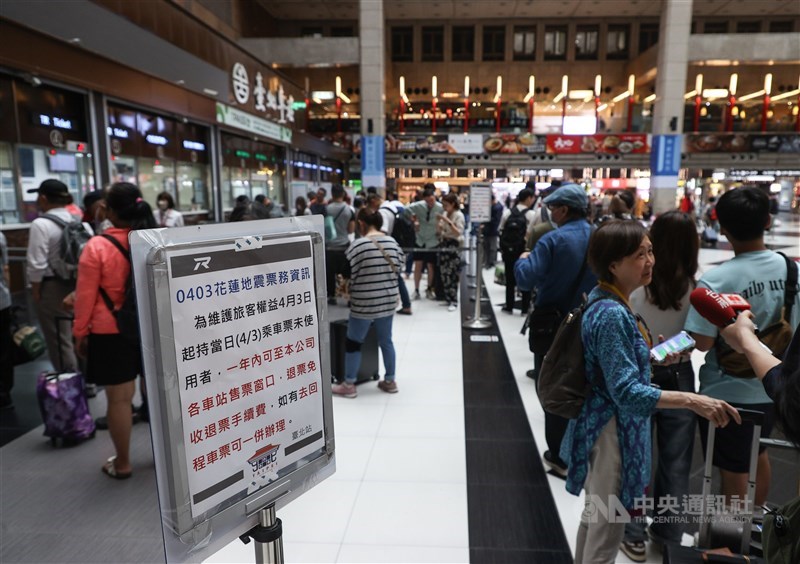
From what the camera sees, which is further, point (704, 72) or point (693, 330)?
point (704, 72)

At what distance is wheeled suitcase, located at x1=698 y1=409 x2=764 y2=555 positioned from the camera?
1.70 metres

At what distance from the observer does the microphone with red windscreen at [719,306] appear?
1527 millimetres

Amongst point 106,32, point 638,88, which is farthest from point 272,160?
point 638,88

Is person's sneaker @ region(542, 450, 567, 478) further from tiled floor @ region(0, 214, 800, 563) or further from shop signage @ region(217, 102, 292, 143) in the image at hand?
shop signage @ region(217, 102, 292, 143)

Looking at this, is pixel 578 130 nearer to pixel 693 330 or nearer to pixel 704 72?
pixel 704 72

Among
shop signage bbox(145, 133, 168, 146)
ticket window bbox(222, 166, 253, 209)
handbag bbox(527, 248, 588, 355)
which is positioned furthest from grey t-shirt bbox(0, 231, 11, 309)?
ticket window bbox(222, 166, 253, 209)

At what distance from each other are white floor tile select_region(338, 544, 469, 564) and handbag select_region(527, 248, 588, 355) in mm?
1200

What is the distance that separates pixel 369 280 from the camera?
13.4ft

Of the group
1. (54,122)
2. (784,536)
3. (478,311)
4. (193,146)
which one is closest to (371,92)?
(193,146)

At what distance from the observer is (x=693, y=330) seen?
82.7 inches

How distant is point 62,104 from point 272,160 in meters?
8.47

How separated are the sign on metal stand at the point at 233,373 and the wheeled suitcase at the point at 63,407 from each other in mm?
2771

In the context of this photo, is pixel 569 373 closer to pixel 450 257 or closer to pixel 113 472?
pixel 113 472

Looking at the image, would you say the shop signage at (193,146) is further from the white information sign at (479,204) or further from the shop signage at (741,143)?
the shop signage at (741,143)
